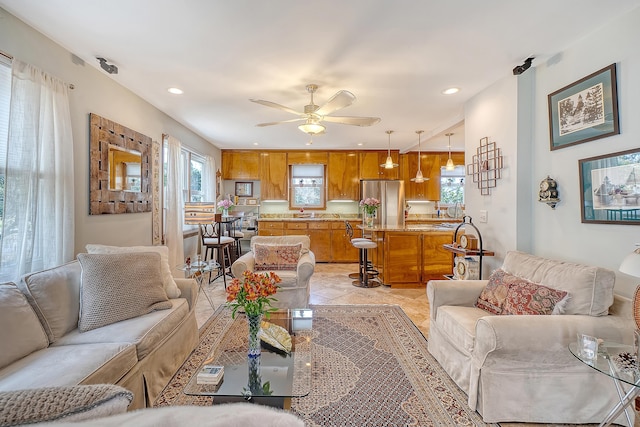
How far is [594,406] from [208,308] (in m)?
3.58

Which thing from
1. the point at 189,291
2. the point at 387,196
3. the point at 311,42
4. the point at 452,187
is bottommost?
the point at 189,291

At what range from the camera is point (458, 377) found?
2.04m

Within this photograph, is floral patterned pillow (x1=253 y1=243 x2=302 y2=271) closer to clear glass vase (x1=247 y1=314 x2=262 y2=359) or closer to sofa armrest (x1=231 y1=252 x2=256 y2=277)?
sofa armrest (x1=231 y1=252 x2=256 y2=277)

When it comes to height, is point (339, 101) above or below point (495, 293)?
above

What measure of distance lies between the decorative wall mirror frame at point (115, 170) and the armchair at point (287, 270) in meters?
1.40

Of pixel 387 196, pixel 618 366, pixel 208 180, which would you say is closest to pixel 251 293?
pixel 618 366

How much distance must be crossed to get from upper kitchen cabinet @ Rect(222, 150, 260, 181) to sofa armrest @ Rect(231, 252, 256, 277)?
348 cm

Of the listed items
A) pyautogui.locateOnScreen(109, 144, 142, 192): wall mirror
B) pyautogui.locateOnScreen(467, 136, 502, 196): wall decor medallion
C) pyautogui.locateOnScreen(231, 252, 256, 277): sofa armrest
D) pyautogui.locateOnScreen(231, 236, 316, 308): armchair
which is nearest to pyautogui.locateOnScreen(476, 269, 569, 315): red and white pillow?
pyautogui.locateOnScreen(467, 136, 502, 196): wall decor medallion

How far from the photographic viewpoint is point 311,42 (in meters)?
2.32

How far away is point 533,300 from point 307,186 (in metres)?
5.53

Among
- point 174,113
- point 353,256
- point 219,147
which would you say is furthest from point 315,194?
point 174,113

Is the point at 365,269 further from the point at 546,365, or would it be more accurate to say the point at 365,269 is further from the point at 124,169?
the point at 124,169

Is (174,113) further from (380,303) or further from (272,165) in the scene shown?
(380,303)

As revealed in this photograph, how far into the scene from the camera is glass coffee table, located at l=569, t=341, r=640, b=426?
139cm
